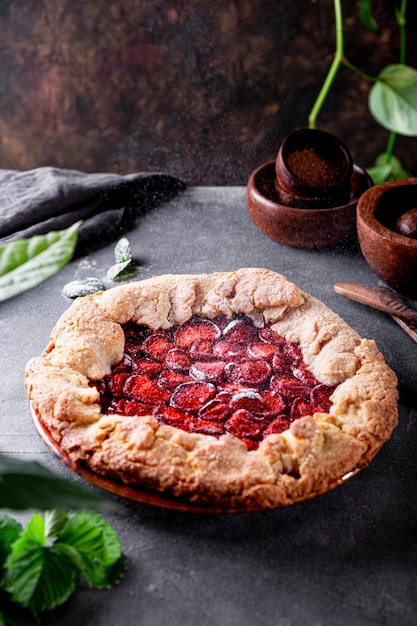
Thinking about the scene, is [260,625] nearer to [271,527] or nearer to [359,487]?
[271,527]

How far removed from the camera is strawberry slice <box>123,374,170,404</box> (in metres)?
2.24

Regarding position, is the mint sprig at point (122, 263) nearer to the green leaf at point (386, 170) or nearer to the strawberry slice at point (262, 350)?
the strawberry slice at point (262, 350)

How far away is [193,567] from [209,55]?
11.5 ft

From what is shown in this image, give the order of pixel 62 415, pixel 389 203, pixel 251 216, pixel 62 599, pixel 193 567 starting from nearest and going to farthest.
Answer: pixel 62 599 < pixel 193 567 < pixel 62 415 < pixel 389 203 < pixel 251 216

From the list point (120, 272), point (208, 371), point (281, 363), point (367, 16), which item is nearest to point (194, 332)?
point (208, 371)

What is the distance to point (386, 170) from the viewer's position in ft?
13.5

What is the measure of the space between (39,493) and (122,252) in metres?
1.92

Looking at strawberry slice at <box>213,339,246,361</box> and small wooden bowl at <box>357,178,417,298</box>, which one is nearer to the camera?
strawberry slice at <box>213,339,246,361</box>

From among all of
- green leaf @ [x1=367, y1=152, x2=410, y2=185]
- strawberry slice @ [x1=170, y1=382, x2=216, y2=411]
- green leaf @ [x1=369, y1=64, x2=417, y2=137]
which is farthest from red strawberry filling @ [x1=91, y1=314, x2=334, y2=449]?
green leaf @ [x1=367, y1=152, x2=410, y2=185]

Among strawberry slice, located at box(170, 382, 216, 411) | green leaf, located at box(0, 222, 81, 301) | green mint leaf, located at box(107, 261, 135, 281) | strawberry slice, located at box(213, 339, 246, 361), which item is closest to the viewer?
green leaf, located at box(0, 222, 81, 301)

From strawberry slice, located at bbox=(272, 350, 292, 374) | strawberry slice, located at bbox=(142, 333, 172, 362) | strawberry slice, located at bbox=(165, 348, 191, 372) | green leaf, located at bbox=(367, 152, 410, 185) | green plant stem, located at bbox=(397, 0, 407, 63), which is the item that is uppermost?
green plant stem, located at bbox=(397, 0, 407, 63)

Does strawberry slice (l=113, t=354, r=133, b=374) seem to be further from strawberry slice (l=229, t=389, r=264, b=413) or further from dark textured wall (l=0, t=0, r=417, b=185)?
dark textured wall (l=0, t=0, r=417, b=185)

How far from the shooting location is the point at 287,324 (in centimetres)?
259

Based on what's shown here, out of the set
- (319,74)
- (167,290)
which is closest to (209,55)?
(319,74)
